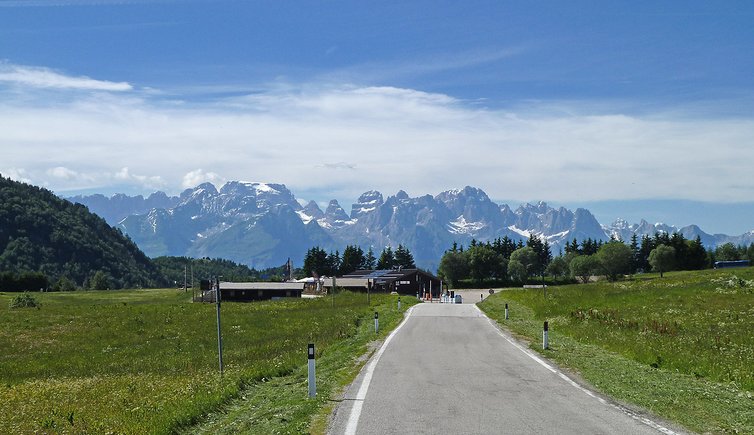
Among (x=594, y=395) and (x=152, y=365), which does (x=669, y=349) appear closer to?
(x=594, y=395)

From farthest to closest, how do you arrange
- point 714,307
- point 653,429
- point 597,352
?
point 714,307
point 597,352
point 653,429

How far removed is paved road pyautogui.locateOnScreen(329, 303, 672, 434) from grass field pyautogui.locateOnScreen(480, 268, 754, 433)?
1180 mm

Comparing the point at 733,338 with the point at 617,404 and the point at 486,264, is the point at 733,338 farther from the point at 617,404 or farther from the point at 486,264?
the point at 486,264

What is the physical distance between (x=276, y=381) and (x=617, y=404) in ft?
29.0

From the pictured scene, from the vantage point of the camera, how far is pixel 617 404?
46.3 ft

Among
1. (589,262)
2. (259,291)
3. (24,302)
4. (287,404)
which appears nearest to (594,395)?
(287,404)

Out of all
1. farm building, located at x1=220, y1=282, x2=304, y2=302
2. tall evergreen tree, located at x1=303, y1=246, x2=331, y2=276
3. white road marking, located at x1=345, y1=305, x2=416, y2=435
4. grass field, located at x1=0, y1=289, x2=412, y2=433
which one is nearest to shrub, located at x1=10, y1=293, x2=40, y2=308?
grass field, located at x1=0, y1=289, x2=412, y2=433

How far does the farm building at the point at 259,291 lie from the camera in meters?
123

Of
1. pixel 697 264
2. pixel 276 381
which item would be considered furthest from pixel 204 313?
pixel 697 264

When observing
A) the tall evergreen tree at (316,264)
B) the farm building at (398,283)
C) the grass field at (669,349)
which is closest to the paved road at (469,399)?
the grass field at (669,349)

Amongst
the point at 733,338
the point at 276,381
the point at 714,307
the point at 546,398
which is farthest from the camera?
the point at 714,307

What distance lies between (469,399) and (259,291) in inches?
4447

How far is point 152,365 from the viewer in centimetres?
2864

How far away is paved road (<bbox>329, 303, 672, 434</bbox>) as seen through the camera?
467 inches
